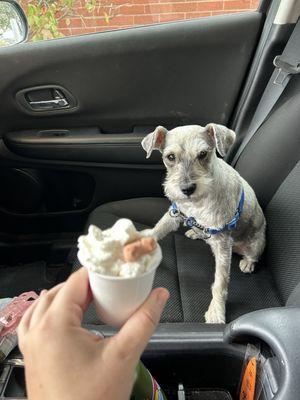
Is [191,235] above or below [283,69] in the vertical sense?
below

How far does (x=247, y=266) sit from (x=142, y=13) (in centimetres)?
143

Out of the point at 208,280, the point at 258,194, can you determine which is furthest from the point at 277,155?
the point at 208,280

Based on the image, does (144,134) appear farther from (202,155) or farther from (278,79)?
(278,79)

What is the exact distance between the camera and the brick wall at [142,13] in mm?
2242

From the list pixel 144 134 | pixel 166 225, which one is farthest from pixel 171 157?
pixel 144 134

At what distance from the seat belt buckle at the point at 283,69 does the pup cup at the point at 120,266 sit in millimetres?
1380

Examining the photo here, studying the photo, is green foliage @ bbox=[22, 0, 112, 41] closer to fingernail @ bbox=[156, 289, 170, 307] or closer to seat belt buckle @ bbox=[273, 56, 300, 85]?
seat belt buckle @ bbox=[273, 56, 300, 85]

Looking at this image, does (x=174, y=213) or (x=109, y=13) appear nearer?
(x=174, y=213)

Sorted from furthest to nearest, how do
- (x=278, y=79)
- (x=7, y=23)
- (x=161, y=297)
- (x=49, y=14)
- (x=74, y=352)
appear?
(x=49, y=14), (x=7, y=23), (x=278, y=79), (x=161, y=297), (x=74, y=352)

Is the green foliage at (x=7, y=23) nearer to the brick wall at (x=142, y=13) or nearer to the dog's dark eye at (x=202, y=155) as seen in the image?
the brick wall at (x=142, y=13)

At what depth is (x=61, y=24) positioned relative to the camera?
2338 millimetres

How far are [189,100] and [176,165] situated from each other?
0.59 metres

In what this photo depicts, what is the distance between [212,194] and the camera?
1807 millimetres

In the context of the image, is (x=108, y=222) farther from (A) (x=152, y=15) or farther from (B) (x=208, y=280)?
(A) (x=152, y=15)
